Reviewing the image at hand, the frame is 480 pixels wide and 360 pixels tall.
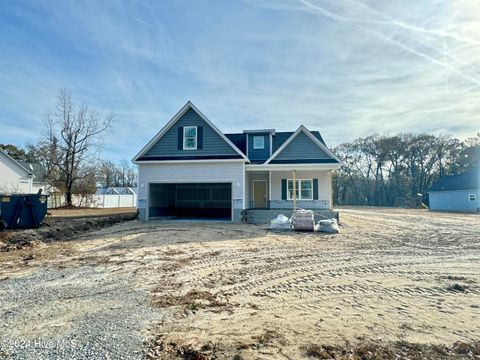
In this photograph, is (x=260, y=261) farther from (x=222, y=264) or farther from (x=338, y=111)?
(x=338, y=111)

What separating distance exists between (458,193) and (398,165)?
1526 centimetres

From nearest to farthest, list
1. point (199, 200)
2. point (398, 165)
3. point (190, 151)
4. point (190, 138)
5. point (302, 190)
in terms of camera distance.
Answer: point (190, 151) → point (190, 138) → point (302, 190) → point (199, 200) → point (398, 165)

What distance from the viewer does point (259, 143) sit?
19375 millimetres

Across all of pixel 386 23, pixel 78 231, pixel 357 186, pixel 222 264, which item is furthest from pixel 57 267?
pixel 357 186

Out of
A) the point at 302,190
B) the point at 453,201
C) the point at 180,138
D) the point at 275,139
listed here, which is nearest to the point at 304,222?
the point at 302,190

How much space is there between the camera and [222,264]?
7.00 meters

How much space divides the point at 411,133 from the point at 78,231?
48819 millimetres

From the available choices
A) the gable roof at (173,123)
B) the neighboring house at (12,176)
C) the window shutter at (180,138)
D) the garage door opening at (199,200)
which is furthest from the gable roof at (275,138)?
the neighboring house at (12,176)

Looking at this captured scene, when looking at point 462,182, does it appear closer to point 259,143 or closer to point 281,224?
point 259,143

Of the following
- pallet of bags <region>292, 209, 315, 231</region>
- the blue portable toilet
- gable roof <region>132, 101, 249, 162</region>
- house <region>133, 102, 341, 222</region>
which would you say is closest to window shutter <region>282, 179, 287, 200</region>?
house <region>133, 102, 341, 222</region>

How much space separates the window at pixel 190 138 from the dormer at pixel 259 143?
3983 millimetres

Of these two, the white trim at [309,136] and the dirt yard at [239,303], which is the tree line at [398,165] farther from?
the dirt yard at [239,303]

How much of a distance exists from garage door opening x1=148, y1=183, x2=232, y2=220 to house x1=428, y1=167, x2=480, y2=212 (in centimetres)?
2817

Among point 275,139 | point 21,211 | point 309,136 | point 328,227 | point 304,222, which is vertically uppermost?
point 275,139
